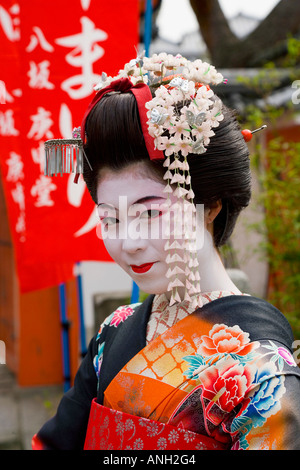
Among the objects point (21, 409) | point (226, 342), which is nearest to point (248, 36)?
point (21, 409)

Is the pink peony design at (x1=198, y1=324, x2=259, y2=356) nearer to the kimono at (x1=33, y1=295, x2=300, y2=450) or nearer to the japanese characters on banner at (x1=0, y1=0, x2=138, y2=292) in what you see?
the kimono at (x1=33, y1=295, x2=300, y2=450)

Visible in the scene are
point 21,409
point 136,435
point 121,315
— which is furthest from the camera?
point 21,409

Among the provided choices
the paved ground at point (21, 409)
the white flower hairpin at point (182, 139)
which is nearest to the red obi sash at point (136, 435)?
the white flower hairpin at point (182, 139)

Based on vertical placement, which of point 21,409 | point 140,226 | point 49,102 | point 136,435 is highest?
point 49,102

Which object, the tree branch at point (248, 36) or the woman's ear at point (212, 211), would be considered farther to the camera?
the tree branch at point (248, 36)

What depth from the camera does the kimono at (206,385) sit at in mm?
1396

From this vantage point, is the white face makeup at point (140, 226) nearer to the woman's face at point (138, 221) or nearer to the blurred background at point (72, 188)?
the woman's face at point (138, 221)

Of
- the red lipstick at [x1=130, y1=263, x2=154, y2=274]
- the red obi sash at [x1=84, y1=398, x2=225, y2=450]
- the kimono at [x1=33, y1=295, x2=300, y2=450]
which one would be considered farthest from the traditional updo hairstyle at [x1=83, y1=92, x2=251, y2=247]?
the red obi sash at [x1=84, y1=398, x2=225, y2=450]

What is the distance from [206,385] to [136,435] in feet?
0.90

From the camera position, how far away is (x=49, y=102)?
113 inches

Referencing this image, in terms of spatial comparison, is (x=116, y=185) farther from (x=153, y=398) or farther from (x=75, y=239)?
(x=75, y=239)

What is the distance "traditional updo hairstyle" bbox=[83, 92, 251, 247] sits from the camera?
150 cm

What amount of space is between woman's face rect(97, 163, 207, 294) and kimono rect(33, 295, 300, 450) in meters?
0.21

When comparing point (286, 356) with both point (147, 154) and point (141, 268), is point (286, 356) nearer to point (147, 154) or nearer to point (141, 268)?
point (141, 268)
